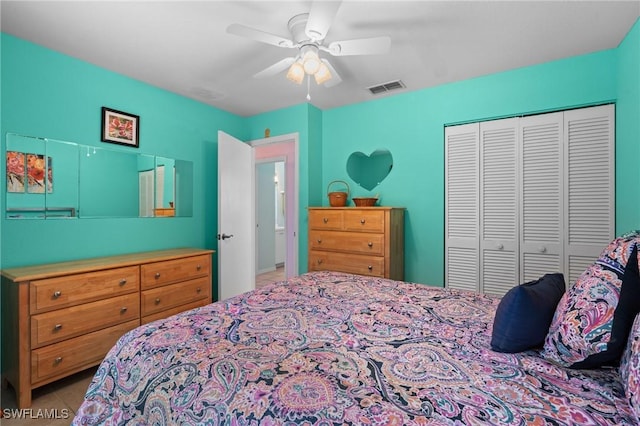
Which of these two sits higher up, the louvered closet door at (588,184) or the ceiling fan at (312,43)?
the ceiling fan at (312,43)

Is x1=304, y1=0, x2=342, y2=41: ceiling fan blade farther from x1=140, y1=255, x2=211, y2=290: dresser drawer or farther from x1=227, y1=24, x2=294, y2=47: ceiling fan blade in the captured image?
x1=140, y1=255, x2=211, y2=290: dresser drawer

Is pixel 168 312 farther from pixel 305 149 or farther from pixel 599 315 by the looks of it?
pixel 599 315

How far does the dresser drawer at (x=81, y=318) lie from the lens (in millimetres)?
1961

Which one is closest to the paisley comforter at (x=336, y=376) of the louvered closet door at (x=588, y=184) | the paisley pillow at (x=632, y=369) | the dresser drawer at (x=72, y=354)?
the paisley pillow at (x=632, y=369)

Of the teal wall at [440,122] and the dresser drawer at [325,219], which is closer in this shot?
the teal wall at [440,122]

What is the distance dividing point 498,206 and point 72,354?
3685 millimetres

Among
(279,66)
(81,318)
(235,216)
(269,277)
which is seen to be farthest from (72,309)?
(269,277)

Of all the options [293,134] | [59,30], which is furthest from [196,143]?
[59,30]

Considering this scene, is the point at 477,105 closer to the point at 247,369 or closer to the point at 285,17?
the point at 285,17

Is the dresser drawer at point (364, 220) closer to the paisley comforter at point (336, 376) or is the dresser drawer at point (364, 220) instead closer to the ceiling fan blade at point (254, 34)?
the paisley comforter at point (336, 376)

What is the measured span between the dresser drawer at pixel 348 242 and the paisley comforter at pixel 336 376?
57.5 inches

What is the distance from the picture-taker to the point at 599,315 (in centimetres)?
95

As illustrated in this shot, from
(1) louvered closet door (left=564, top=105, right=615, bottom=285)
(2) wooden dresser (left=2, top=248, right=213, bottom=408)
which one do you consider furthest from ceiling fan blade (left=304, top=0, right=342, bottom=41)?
(1) louvered closet door (left=564, top=105, right=615, bottom=285)

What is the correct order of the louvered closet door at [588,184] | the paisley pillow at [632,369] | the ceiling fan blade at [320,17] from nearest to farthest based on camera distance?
the paisley pillow at [632,369] < the ceiling fan blade at [320,17] < the louvered closet door at [588,184]
